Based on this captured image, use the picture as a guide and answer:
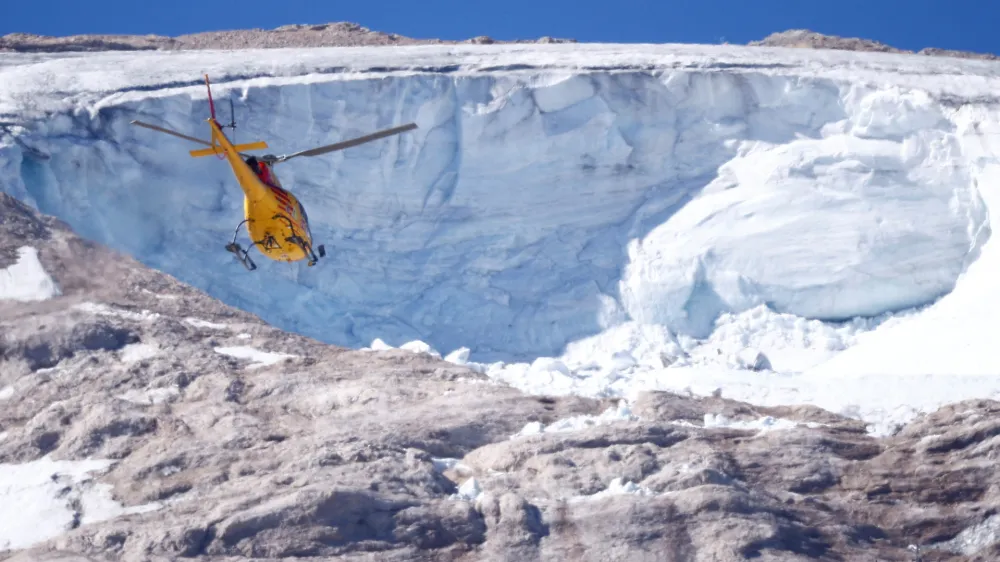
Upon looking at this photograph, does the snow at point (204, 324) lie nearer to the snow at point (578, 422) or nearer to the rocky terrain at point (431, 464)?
the rocky terrain at point (431, 464)

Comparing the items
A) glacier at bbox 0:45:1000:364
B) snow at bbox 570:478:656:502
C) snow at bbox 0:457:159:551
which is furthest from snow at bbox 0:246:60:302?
snow at bbox 570:478:656:502

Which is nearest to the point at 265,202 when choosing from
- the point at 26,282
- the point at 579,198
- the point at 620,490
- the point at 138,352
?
the point at 138,352

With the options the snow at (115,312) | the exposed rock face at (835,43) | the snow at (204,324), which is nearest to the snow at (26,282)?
the snow at (115,312)

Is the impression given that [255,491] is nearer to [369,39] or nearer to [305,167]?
[305,167]

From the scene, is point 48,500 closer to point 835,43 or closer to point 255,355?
point 255,355

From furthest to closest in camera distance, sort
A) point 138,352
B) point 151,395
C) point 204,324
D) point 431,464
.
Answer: point 204,324 < point 138,352 < point 151,395 < point 431,464

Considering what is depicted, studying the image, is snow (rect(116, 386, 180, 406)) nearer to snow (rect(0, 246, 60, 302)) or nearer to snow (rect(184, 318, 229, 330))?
snow (rect(184, 318, 229, 330))
